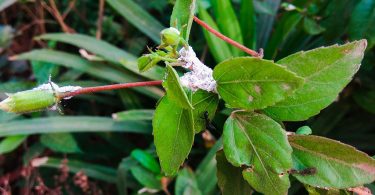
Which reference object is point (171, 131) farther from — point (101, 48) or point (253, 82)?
point (101, 48)

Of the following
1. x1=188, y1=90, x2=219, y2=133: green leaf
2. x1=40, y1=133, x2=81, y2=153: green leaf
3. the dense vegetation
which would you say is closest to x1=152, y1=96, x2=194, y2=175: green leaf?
x1=188, y1=90, x2=219, y2=133: green leaf

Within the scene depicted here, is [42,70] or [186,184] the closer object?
[186,184]

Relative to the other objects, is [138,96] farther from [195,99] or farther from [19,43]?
[195,99]

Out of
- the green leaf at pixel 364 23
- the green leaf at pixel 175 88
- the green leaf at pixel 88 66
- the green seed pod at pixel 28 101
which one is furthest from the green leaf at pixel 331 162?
the green leaf at pixel 88 66

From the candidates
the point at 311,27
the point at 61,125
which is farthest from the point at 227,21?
the point at 61,125

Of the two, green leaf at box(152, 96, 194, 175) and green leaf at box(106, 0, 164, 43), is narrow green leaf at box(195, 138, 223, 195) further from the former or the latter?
green leaf at box(152, 96, 194, 175)

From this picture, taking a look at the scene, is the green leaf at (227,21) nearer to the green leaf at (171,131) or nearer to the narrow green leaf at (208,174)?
the narrow green leaf at (208,174)

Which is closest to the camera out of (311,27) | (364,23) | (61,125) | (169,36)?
(169,36)
